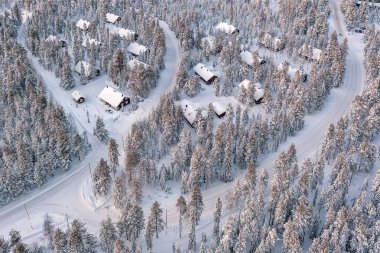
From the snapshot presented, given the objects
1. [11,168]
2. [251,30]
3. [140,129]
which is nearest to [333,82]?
[251,30]

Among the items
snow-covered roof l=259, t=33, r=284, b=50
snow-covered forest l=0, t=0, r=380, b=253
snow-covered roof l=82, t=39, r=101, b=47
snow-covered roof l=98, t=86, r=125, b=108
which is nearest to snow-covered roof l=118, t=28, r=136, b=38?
snow-covered forest l=0, t=0, r=380, b=253

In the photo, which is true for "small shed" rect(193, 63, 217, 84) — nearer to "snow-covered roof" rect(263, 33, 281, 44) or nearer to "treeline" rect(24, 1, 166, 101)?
"treeline" rect(24, 1, 166, 101)

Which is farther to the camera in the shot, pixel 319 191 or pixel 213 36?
pixel 213 36

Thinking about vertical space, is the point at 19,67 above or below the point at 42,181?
above

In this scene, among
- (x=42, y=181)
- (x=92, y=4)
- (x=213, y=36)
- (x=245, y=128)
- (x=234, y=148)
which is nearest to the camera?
(x=42, y=181)

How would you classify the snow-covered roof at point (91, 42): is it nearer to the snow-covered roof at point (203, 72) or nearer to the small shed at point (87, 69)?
the small shed at point (87, 69)

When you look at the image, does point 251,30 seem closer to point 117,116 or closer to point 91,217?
point 117,116

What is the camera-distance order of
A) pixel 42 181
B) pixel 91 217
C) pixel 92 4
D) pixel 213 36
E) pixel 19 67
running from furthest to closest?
pixel 92 4
pixel 213 36
pixel 19 67
pixel 42 181
pixel 91 217

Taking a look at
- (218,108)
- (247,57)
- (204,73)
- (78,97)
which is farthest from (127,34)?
(218,108)
